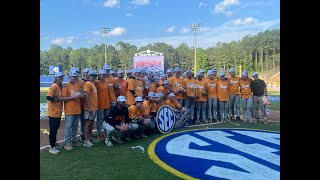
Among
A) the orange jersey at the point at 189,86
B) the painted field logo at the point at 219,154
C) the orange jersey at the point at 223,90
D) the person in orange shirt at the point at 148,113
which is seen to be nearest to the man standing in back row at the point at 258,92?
the orange jersey at the point at 223,90

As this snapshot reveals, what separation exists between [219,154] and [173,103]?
2.74 m

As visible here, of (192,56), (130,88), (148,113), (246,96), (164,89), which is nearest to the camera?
(148,113)

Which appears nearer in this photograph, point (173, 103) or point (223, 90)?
point (173, 103)

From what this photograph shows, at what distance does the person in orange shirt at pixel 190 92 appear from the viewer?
→ 9117 millimetres

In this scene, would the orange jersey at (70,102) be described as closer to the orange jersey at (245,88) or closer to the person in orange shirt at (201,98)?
the person in orange shirt at (201,98)

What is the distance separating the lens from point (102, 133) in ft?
24.4

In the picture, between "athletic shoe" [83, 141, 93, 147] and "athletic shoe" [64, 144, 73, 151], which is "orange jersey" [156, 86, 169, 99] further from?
"athletic shoe" [64, 144, 73, 151]

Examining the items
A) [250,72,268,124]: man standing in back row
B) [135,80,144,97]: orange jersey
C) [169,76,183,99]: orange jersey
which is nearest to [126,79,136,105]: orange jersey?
[135,80,144,97]: orange jersey

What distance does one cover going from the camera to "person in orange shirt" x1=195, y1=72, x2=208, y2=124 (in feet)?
30.4

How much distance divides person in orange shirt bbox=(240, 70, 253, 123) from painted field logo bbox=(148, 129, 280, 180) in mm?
1622

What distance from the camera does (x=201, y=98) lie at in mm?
9258

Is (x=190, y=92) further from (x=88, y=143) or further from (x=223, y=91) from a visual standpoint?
(x=88, y=143)

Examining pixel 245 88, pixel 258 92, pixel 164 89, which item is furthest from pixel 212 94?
pixel 164 89

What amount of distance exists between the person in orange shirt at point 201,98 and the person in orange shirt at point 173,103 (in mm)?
1034
